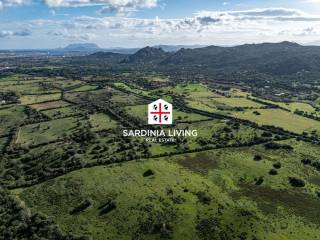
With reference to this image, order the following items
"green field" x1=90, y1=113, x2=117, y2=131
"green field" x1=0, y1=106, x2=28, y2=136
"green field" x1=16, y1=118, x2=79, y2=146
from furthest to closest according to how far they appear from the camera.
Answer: "green field" x1=0, y1=106, x2=28, y2=136 → "green field" x1=90, y1=113, x2=117, y2=131 → "green field" x1=16, y1=118, x2=79, y2=146

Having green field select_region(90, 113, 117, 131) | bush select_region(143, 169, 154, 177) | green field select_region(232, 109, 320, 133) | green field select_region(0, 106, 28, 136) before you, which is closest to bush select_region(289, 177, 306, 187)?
bush select_region(143, 169, 154, 177)

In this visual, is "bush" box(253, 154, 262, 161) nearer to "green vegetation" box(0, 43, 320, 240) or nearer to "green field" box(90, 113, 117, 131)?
"green vegetation" box(0, 43, 320, 240)

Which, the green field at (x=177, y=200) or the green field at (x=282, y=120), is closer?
the green field at (x=177, y=200)

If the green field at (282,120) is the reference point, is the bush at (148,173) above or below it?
above

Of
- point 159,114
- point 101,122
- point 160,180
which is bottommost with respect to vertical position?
point 160,180

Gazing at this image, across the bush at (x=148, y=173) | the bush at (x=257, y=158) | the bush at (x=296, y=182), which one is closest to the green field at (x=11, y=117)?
the bush at (x=148, y=173)

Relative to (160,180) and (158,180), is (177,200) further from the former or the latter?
(158,180)

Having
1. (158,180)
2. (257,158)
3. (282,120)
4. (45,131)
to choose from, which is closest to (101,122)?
(45,131)

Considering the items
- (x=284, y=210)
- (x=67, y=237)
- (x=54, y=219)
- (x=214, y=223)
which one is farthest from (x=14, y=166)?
(x=284, y=210)

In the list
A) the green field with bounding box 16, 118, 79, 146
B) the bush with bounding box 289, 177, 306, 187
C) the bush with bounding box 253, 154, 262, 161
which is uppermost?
the green field with bounding box 16, 118, 79, 146

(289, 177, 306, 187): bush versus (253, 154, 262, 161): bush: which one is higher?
(253, 154, 262, 161): bush

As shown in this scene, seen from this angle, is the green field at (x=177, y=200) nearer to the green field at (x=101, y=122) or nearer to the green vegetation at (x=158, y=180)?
the green vegetation at (x=158, y=180)
